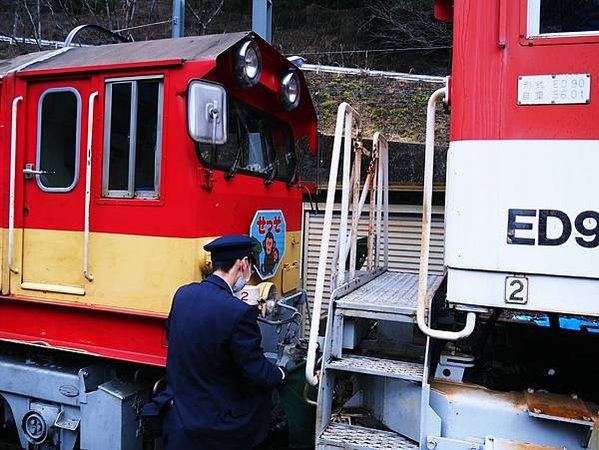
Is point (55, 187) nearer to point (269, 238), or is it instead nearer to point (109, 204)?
point (109, 204)

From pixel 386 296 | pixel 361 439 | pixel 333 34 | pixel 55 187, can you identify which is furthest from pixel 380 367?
pixel 333 34

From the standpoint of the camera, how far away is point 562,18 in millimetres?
2496

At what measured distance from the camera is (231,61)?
138 inches

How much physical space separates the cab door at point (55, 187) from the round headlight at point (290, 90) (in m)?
1.44

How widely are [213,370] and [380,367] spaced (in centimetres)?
93

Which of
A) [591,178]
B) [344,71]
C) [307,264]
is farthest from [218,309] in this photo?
[344,71]

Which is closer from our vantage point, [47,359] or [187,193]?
[187,193]

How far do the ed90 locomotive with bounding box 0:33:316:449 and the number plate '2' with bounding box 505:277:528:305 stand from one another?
1661 millimetres

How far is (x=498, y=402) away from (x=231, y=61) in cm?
254

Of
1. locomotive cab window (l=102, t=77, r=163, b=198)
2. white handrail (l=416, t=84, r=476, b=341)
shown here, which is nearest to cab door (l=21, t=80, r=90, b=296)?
locomotive cab window (l=102, t=77, r=163, b=198)

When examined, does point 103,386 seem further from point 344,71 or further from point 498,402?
point 344,71

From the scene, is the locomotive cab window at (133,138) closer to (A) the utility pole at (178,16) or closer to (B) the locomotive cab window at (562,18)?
(B) the locomotive cab window at (562,18)

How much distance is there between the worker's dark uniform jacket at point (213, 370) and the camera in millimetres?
2686

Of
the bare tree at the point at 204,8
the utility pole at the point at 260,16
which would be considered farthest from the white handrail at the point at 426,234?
the bare tree at the point at 204,8
